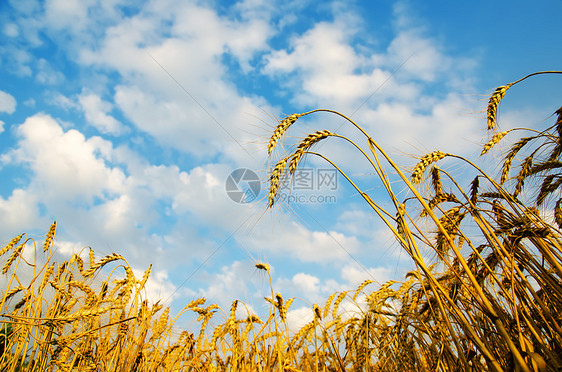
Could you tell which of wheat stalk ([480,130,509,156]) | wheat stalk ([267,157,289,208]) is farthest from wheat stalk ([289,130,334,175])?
wheat stalk ([480,130,509,156])

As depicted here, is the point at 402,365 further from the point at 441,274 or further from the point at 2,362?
the point at 2,362

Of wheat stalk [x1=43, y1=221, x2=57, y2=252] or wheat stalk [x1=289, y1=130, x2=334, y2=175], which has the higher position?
wheat stalk [x1=43, y1=221, x2=57, y2=252]

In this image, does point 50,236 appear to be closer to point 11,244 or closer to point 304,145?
point 11,244

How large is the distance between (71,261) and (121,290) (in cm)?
74

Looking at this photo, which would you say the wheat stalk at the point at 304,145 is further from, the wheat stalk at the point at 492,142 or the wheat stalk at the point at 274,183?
the wheat stalk at the point at 492,142

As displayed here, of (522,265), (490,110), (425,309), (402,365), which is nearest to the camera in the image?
(522,265)

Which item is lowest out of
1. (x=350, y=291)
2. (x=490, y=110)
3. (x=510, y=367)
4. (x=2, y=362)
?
(x=510, y=367)

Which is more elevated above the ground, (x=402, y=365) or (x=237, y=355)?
(x=237, y=355)

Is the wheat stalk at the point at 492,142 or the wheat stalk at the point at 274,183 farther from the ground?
the wheat stalk at the point at 492,142

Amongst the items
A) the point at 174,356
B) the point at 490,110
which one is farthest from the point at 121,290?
the point at 490,110

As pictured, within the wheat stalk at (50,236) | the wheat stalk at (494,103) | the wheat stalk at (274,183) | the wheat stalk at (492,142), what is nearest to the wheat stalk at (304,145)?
the wheat stalk at (274,183)

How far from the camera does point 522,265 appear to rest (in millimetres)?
2092

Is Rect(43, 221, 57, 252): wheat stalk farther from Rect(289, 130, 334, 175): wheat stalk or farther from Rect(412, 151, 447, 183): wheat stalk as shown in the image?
Rect(412, 151, 447, 183): wheat stalk

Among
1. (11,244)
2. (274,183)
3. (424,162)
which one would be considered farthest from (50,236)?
(424,162)
